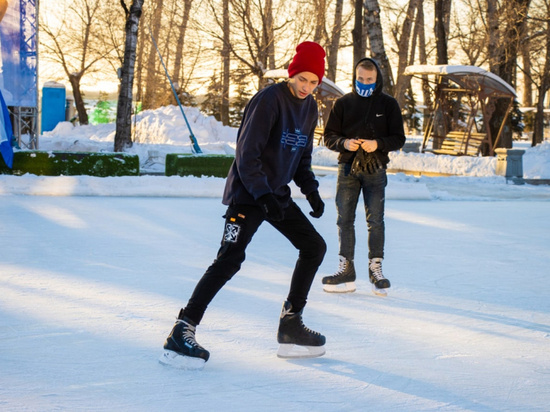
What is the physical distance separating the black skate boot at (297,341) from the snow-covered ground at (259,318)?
0.05m

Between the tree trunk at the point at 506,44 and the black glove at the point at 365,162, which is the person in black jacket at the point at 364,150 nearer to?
the black glove at the point at 365,162

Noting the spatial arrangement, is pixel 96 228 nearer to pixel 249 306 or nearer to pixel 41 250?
pixel 41 250

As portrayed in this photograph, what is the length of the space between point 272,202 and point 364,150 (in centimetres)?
172

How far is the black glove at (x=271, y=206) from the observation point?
3.30m

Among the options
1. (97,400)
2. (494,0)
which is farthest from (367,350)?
(494,0)

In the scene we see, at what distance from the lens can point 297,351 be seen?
359 cm

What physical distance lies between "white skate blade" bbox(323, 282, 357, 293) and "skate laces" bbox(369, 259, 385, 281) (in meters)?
0.16

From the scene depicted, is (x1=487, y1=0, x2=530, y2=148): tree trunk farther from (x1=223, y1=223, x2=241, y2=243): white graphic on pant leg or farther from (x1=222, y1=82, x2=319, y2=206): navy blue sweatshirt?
(x1=223, y1=223, x2=241, y2=243): white graphic on pant leg

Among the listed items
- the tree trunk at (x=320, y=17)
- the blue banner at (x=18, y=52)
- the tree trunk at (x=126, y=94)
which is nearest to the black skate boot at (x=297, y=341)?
the blue banner at (x=18, y=52)

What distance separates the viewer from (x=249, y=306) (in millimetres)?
4590

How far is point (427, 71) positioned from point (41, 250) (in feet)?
47.7

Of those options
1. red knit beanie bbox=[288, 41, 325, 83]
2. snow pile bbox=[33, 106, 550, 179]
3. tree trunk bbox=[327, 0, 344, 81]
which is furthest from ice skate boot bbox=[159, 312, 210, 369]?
tree trunk bbox=[327, 0, 344, 81]

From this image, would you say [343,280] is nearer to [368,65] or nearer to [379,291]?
[379,291]

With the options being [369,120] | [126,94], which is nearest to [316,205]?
[369,120]
